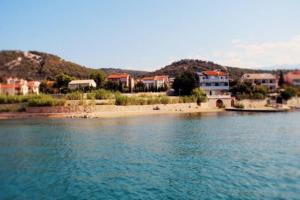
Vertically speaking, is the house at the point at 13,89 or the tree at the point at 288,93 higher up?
the house at the point at 13,89

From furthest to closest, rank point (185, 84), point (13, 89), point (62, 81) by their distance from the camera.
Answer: point (13, 89) < point (62, 81) < point (185, 84)

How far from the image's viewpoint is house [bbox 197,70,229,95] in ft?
287

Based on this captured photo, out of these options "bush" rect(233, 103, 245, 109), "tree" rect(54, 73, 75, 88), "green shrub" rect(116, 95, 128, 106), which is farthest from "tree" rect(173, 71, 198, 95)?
"tree" rect(54, 73, 75, 88)

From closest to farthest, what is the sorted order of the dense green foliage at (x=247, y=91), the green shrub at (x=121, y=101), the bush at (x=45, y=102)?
1. the bush at (x=45, y=102)
2. the green shrub at (x=121, y=101)
3. the dense green foliage at (x=247, y=91)

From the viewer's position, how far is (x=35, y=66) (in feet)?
513

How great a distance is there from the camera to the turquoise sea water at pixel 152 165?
18344 millimetres

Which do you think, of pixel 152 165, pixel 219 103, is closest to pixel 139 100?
pixel 219 103

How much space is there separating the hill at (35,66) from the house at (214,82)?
2596 inches

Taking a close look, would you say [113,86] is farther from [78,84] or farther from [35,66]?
[35,66]

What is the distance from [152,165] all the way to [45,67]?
451 ft

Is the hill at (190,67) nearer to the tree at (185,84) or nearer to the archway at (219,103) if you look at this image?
the tree at (185,84)

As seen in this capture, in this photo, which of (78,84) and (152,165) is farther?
(78,84)

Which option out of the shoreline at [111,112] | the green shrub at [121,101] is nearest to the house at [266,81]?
the shoreline at [111,112]

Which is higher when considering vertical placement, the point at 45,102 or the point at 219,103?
the point at 45,102
